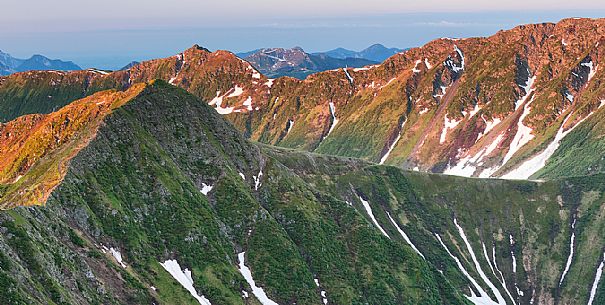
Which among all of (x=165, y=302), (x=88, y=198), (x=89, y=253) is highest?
(x=88, y=198)

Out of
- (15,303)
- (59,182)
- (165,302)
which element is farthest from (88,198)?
(15,303)

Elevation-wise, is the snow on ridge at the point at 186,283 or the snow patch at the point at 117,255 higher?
the snow patch at the point at 117,255

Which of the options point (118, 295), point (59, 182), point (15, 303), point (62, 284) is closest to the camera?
point (15, 303)

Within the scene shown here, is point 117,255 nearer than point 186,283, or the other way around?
point 117,255

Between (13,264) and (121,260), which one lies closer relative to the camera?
(13,264)

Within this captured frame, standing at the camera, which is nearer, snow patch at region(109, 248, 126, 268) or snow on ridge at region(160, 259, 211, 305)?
snow patch at region(109, 248, 126, 268)

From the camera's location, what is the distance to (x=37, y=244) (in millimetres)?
147000

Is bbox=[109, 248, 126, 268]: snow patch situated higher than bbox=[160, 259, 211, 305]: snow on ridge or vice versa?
bbox=[109, 248, 126, 268]: snow patch

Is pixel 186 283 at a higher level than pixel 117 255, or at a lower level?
lower

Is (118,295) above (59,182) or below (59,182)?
below

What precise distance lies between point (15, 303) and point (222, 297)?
85056mm

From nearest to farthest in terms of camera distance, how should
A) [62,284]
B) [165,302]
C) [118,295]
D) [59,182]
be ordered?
[62,284]
[118,295]
[165,302]
[59,182]

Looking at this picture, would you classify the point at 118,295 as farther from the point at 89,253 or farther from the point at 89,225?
the point at 89,225

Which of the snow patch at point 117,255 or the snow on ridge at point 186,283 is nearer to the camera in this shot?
the snow patch at point 117,255
